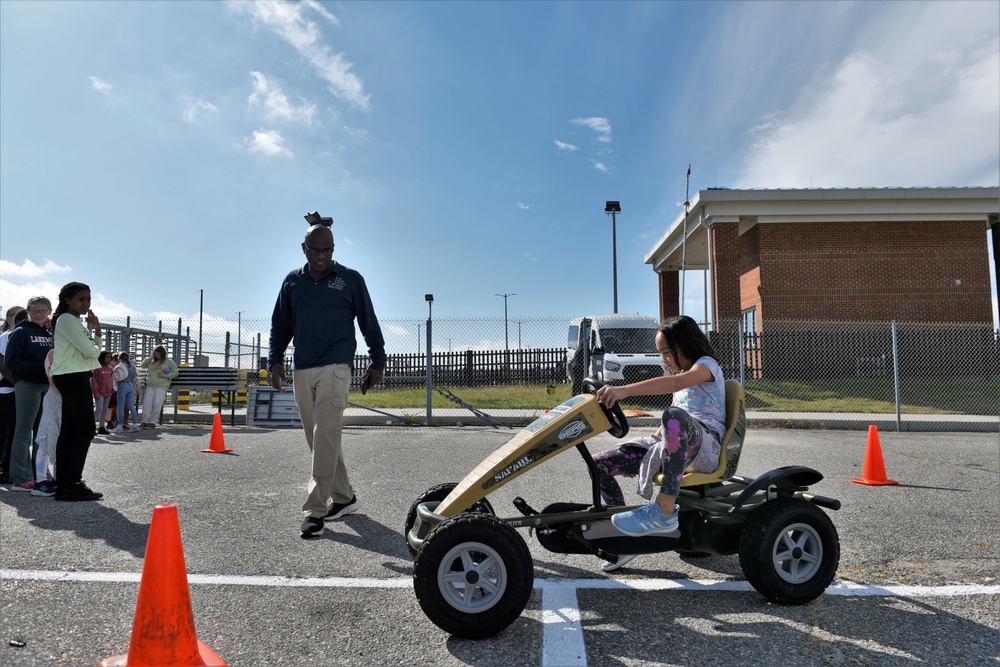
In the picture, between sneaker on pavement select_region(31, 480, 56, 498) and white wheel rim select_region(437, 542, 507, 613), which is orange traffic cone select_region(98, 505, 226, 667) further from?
sneaker on pavement select_region(31, 480, 56, 498)

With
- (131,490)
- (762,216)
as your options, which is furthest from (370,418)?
(762,216)

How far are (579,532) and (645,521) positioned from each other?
0.32 m

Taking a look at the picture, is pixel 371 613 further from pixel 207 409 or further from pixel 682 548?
pixel 207 409

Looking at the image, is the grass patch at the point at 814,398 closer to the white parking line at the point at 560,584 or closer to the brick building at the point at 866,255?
the brick building at the point at 866,255

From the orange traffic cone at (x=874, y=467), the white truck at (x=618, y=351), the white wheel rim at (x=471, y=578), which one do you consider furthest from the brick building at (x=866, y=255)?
the white wheel rim at (x=471, y=578)

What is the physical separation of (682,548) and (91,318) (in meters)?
7.11

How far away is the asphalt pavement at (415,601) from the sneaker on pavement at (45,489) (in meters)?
0.11

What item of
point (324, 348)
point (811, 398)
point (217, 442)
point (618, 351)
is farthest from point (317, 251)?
point (811, 398)

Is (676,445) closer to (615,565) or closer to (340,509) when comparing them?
(615,565)

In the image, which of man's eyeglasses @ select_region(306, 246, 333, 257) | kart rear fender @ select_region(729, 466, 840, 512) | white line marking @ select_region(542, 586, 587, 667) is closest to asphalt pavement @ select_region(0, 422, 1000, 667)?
white line marking @ select_region(542, 586, 587, 667)

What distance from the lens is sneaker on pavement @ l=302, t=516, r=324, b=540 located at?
426 cm

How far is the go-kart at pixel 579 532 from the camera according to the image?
268 cm

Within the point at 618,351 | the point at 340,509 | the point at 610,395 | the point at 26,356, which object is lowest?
the point at 340,509

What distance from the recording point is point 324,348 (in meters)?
4.59
